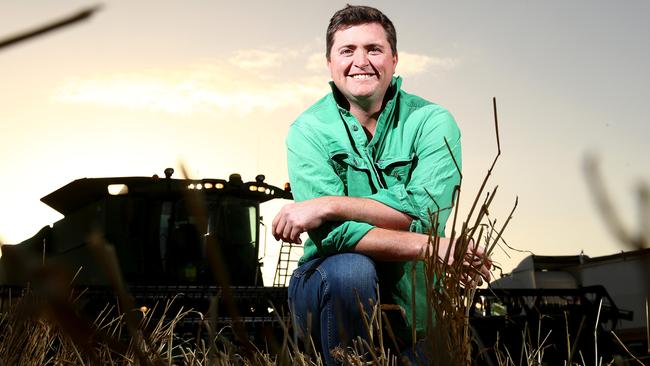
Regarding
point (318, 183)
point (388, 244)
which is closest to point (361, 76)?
point (318, 183)

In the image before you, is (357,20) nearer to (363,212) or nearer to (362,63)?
(362,63)

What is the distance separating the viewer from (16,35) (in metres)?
0.33

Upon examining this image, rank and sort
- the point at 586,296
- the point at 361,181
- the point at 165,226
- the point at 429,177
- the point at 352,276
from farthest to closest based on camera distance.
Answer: the point at 165,226 → the point at 586,296 → the point at 361,181 → the point at 429,177 → the point at 352,276

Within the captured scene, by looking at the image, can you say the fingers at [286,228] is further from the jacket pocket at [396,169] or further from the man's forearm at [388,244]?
the jacket pocket at [396,169]

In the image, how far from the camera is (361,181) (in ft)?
9.35

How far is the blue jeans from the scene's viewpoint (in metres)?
2.55

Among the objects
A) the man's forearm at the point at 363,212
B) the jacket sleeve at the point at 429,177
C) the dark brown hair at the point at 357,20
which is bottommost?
the man's forearm at the point at 363,212

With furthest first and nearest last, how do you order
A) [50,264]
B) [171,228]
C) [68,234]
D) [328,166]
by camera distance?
[68,234], [171,228], [328,166], [50,264]

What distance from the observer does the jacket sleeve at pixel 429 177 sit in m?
2.67

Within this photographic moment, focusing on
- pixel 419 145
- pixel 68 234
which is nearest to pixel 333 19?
pixel 419 145

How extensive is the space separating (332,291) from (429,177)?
48cm

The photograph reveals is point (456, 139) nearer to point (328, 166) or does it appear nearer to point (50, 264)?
point (328, 166)

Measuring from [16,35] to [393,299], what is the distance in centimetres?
243

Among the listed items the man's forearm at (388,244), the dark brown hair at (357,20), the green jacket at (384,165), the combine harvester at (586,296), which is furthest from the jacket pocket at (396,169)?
the combine harvester at (586,296)
